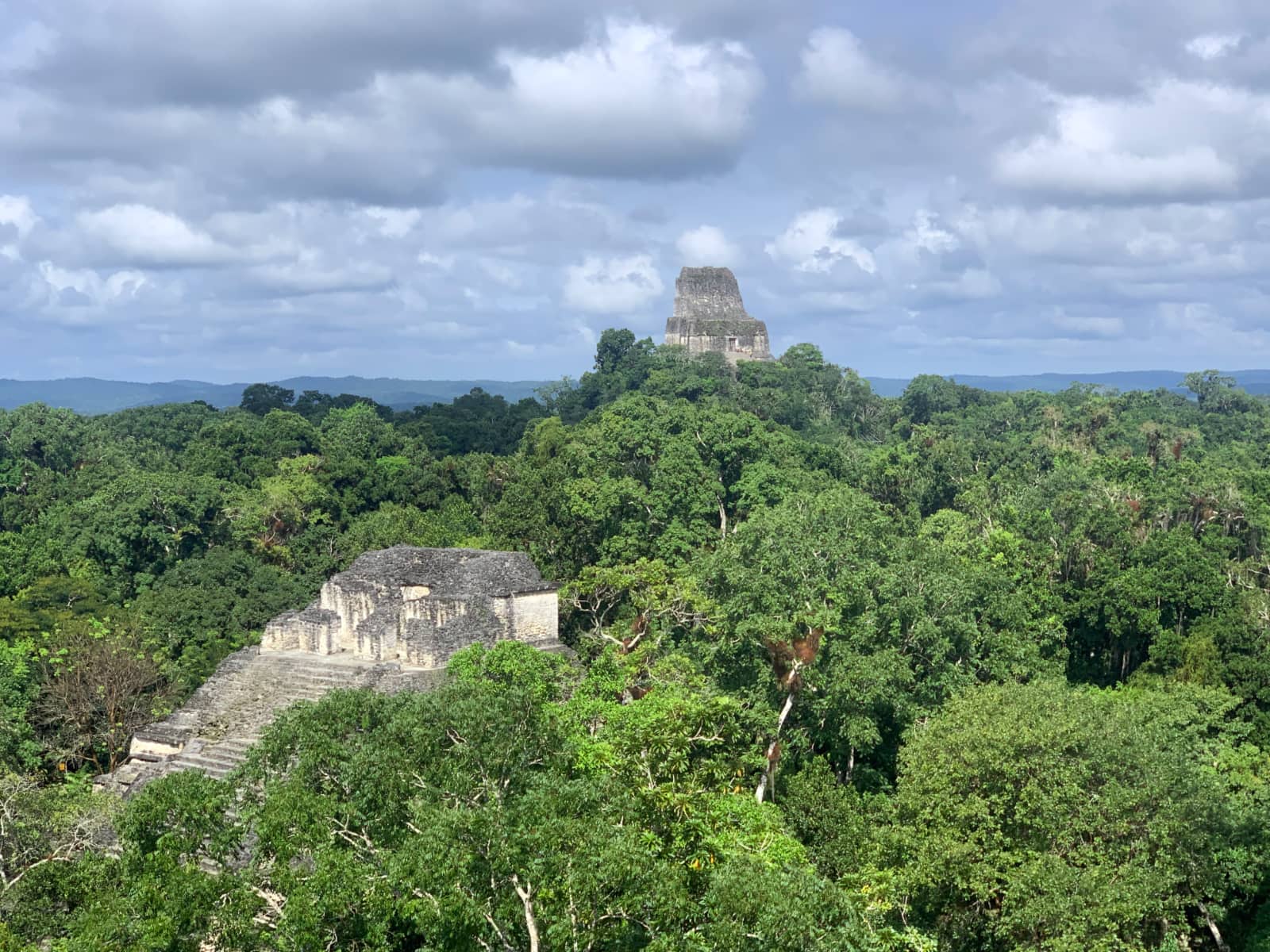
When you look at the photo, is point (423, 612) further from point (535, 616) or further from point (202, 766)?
point (202, 766)

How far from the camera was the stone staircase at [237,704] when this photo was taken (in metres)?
21.2

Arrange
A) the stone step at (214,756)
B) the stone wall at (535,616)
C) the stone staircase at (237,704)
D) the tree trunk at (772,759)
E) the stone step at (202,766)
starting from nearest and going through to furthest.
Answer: the tree trunk at (772,759) → the stone step at (202,766) → the stone step at (214,756) → the stone staircase at (237,704) → the stone wall at (535,616)

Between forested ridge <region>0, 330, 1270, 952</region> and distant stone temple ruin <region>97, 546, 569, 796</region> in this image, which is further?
distant stone temple ruin <region>97, 546, 569, 796</region>

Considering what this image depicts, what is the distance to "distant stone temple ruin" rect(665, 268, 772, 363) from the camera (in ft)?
215

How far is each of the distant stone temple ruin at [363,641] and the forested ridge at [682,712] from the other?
1.86 meters

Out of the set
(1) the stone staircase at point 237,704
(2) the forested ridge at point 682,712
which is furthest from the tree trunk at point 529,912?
(1) the stone staircase at point 237,704

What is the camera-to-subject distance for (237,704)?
74.9ft

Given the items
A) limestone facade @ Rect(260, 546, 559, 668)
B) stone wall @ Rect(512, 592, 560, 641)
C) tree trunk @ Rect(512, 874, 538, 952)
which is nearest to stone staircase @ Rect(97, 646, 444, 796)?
limestone facade @ Rect(260, 546, 559, 668)

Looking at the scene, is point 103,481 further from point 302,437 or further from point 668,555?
point 668,555

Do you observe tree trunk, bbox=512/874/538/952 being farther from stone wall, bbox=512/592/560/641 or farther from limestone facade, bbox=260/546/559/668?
stone wall, bbox=512/592/560/641

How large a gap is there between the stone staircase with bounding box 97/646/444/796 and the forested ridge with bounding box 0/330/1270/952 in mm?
1860

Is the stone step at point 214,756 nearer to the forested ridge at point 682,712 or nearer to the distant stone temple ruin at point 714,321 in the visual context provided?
the forested ridge at point 682,712

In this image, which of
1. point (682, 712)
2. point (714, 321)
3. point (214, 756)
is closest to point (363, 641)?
point (214, 756)

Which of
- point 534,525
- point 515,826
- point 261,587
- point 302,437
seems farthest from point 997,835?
point 302,437
